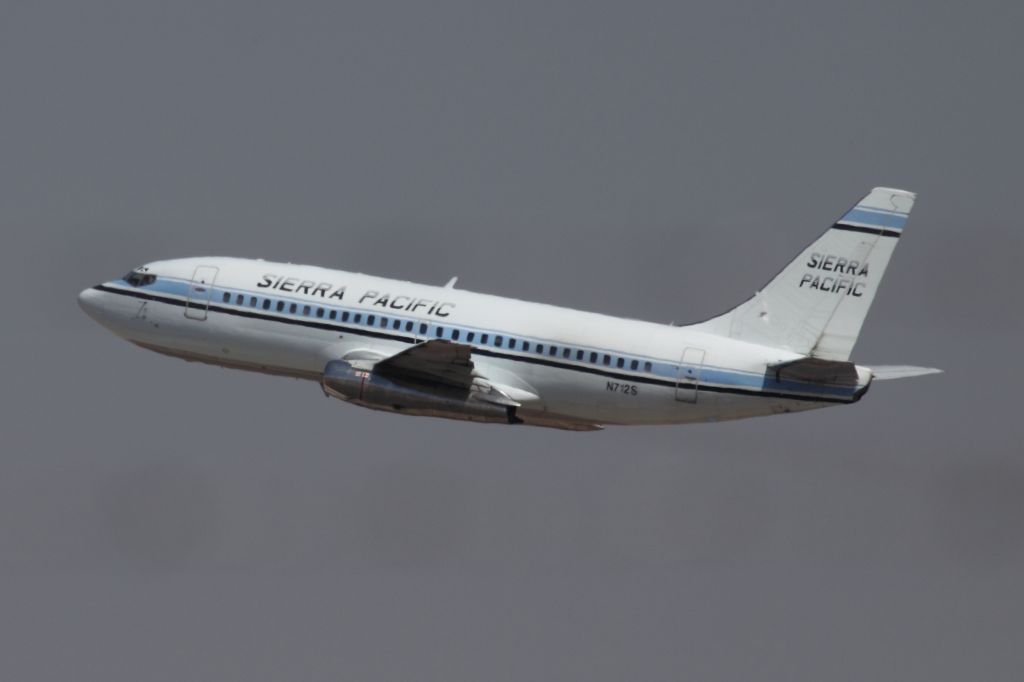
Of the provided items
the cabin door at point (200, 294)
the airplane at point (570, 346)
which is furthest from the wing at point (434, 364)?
the cabin door at point (200, 294)

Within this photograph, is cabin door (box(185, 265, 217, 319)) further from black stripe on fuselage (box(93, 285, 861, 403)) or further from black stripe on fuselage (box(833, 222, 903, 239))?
black stripe on fuselage (box(833, 222, 903, 239))

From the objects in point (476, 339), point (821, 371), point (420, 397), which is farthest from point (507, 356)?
point (821, 371)

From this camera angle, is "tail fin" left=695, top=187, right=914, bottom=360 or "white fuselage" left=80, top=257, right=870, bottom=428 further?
"tail fin" left=695, top=187, right=914, bottom=360

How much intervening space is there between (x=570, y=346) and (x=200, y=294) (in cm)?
1408

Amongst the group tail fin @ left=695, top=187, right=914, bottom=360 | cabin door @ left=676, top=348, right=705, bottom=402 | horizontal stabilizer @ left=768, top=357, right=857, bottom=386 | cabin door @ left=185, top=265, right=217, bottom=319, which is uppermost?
tail fin @ left=695, top=187, right=914, bottom=360

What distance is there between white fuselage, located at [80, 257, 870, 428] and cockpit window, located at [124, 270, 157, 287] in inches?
2.9

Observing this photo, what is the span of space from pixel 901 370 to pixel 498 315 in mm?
13806

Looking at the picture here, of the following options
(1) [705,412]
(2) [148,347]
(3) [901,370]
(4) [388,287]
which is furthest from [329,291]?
(3) [901,370]

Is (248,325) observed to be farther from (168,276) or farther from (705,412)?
(705,412)

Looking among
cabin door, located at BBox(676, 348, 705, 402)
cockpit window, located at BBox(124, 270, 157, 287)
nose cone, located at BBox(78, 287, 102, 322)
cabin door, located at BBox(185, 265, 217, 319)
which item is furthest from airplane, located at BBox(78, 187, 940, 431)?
nose cone, located at BBox(78, 287, 102, 322)

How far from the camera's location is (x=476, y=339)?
7500 centimetres

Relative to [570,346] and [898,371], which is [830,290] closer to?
[898,371]

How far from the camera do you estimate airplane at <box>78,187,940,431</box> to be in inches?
2869

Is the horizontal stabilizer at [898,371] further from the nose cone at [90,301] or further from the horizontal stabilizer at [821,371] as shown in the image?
the nose cone at [90,301]
